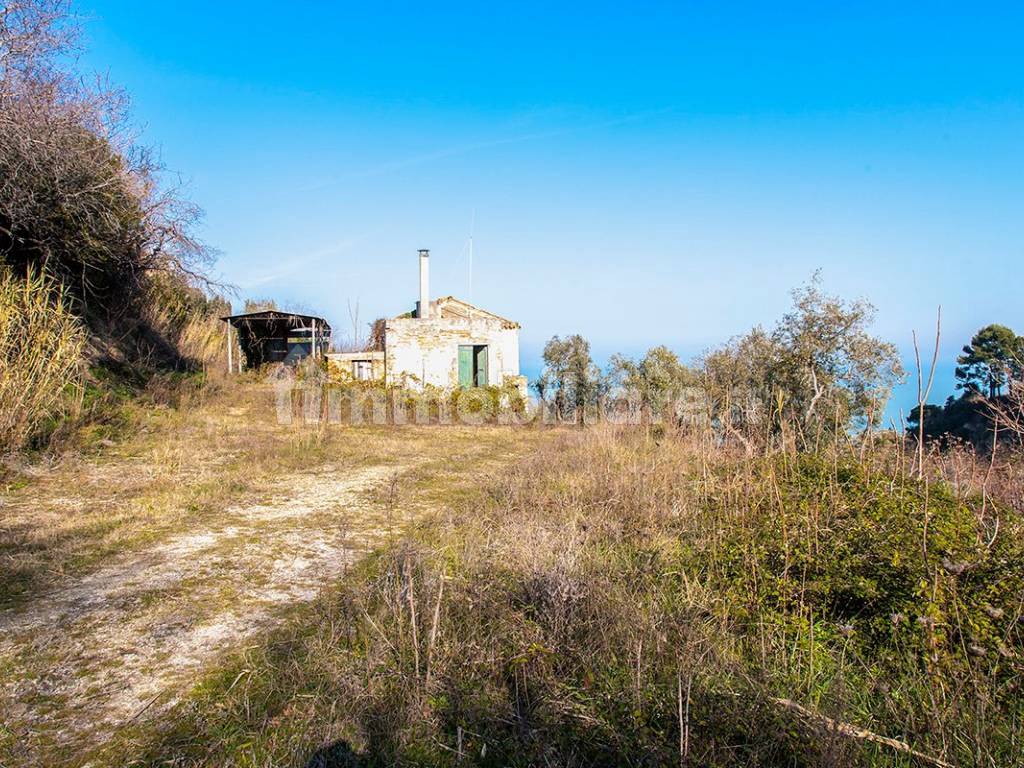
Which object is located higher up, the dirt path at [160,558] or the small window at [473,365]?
the small window at [473,365]

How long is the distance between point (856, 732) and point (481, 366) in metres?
17.0

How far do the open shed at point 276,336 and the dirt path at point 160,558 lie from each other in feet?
31.9

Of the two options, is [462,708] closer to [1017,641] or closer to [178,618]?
A: [178,618]

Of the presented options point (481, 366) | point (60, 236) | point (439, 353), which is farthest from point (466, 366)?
point (60, 236)

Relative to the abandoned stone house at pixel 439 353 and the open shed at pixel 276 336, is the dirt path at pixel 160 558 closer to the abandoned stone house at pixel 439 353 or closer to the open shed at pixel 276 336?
the abandoned stone house at pixel 439 353

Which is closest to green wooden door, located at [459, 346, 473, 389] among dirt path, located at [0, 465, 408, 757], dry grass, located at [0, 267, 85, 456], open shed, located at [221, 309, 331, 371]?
open shed, located at [221, 309, 331, 371]

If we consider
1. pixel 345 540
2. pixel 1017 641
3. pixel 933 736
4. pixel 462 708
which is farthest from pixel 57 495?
pixel 1017 641

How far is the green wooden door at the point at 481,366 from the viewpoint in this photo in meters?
18.6

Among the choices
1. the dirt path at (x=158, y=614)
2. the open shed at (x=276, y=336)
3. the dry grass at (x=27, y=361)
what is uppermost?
the open shed at (x=276, y=336)

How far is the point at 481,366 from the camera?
18.7 m

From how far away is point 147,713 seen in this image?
227cm

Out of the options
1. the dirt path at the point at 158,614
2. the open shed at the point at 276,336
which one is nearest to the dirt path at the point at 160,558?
the dirt path at the point at 158,614

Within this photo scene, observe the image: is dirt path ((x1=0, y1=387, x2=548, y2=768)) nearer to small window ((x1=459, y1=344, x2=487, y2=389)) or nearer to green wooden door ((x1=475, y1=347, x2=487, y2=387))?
small window ((x1=459, y1=344, x2=487, y2=389))

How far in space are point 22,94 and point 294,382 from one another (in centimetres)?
794
